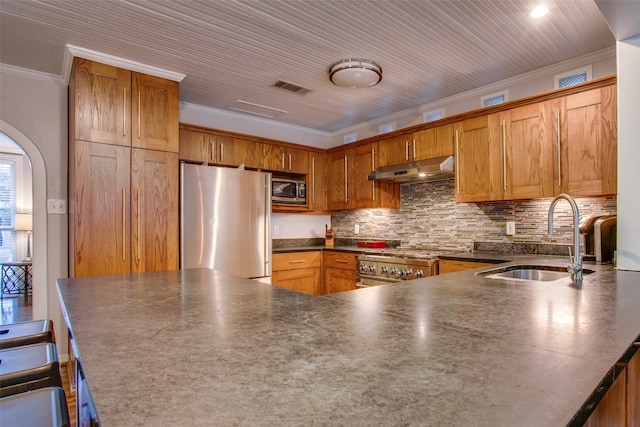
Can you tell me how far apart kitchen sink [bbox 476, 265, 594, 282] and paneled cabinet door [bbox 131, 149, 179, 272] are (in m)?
2.43

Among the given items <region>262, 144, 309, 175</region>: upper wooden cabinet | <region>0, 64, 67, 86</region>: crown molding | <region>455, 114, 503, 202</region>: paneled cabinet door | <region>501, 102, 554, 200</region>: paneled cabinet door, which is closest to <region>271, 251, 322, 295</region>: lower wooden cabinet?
<region>262, 144, 309, 175</region>: upper wooden cabinet

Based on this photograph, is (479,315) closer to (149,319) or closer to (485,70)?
(149,319)

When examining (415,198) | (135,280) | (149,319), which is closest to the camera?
(149,319)

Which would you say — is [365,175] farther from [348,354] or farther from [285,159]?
[348,354]

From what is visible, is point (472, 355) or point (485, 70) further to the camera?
point (485, 70)

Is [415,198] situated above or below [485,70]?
below

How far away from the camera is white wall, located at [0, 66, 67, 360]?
2.85 metres

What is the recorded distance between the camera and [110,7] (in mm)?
2086

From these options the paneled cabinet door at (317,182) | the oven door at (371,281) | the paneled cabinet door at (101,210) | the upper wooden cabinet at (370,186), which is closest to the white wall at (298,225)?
the paneled cabinet door at (317,182)

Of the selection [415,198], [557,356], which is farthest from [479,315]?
[415,198]

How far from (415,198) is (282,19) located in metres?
2.46

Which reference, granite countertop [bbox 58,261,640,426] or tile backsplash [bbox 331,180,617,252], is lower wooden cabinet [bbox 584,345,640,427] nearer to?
granite countertop [bbox 58,261,640,426]

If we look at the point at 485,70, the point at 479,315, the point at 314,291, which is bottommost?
the point at 314,291

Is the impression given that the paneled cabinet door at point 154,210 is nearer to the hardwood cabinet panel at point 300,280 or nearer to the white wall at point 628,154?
the hardwood cabinet panel at point 300,280
